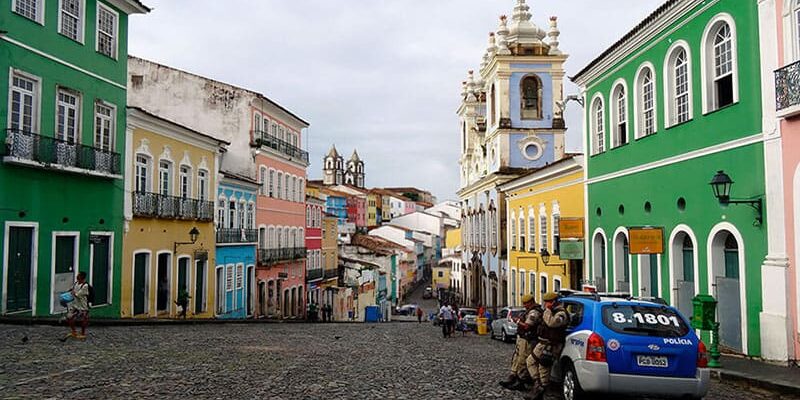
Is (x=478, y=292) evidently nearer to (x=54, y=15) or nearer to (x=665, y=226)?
(x=665, y=226)

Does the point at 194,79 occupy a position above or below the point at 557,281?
above

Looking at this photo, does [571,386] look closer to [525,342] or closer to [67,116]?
[525,342]

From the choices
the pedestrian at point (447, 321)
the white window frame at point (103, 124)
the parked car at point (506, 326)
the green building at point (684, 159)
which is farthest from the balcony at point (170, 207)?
the green building at point (684, 159)

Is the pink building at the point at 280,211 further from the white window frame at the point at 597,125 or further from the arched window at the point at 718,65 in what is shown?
the arched window at the point at 718,65

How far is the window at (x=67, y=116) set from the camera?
17.6 meters

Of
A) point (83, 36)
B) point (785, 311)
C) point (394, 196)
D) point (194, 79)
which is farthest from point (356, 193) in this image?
point (785, 311)

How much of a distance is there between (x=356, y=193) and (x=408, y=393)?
10202 cm

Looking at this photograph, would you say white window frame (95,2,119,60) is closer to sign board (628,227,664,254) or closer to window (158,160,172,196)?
window (158,160,172,196)

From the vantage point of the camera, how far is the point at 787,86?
11.8 meters

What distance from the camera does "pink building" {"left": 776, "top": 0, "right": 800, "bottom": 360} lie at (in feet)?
38.3

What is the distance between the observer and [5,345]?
11.9 metres

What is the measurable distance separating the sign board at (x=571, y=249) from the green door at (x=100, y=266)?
1372cm

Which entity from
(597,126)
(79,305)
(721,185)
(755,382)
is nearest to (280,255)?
(597,126)

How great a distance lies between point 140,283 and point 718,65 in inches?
691
